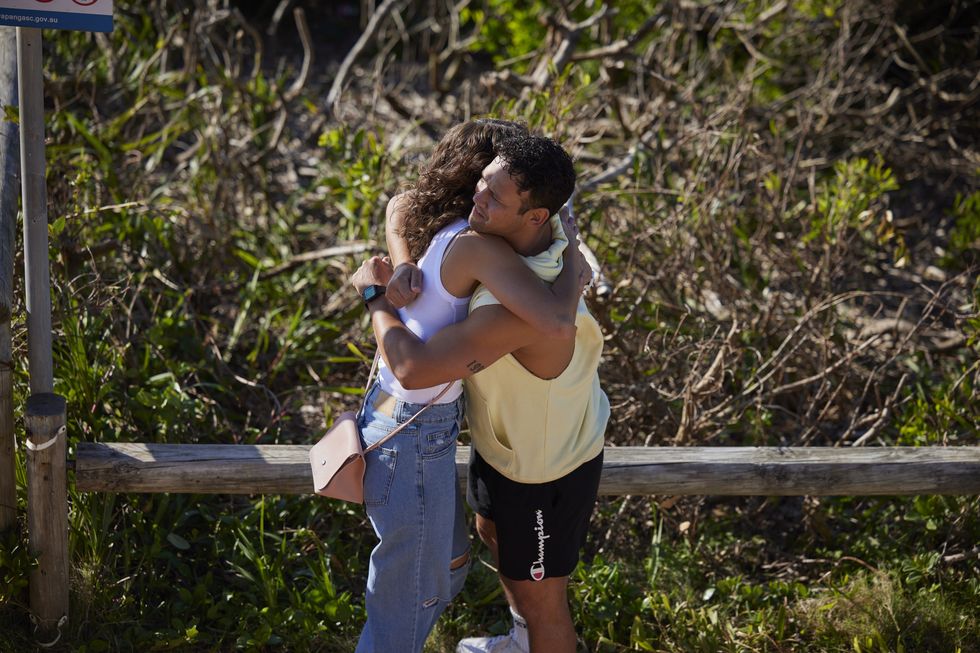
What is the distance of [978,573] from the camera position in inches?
131

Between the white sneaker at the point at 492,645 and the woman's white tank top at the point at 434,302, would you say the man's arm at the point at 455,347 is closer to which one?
the woman's white tank top at the point at 434,302

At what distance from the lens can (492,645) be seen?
2740 millimetres

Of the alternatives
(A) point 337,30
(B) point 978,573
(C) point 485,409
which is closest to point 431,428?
(C) point 485,409

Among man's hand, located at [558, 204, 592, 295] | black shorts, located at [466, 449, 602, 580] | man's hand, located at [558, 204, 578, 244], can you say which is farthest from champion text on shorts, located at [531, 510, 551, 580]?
man's hand, located at [558, 204, 578, 244]

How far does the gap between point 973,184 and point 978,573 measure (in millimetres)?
3307

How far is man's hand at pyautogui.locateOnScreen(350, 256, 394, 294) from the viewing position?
88.6 inches

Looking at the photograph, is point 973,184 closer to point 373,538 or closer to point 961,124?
point 961,124

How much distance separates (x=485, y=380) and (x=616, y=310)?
192cm

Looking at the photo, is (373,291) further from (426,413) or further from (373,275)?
(426,413)

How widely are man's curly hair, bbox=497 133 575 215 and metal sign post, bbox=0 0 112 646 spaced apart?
109 centimetres

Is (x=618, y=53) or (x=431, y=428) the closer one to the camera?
(x=431, y=428)

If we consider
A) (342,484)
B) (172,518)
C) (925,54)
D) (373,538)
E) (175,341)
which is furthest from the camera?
(925,54)

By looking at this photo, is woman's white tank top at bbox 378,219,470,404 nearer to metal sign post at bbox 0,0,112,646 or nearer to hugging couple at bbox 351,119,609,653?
hugging couple at bbox 351,119,609,653

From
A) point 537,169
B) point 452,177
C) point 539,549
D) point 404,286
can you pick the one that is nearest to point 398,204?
point 452,177
